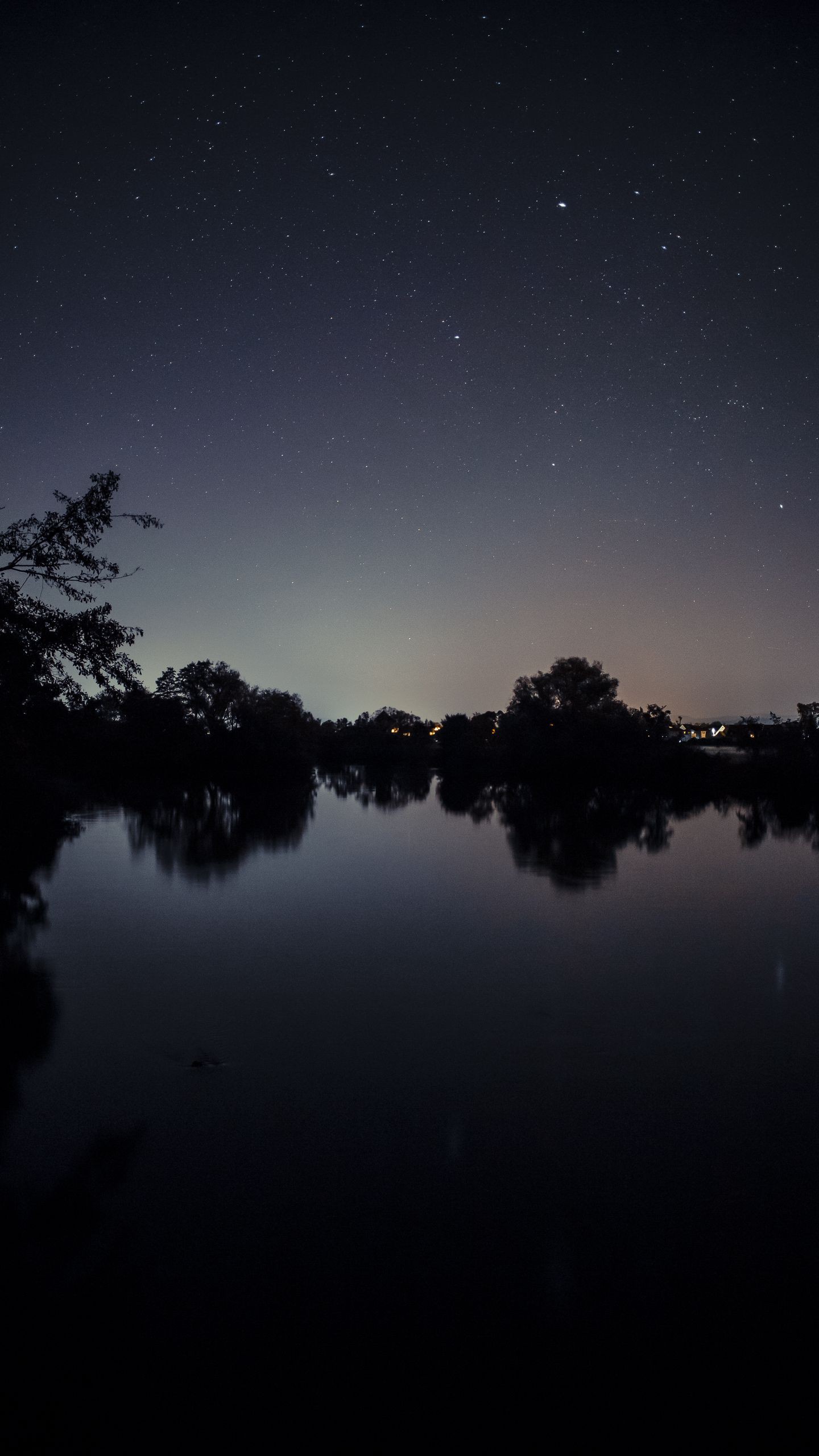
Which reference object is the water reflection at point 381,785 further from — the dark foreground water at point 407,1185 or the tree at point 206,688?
the dark foreground water at point 407,1185

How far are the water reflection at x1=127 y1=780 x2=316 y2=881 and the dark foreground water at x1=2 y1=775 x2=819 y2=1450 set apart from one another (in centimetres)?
696

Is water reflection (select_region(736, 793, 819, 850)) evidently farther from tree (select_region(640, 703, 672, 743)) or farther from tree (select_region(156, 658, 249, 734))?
tree (select_region(156, 658, 249, 734))

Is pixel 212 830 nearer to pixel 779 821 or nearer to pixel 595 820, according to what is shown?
pixel 595 820

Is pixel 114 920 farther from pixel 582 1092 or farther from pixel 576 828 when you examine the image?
pixel 576 828

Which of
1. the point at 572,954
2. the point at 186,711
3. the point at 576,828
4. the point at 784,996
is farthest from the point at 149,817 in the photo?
the point at 186,711

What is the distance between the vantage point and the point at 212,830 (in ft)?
81.4

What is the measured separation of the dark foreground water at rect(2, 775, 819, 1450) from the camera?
10.3 ft

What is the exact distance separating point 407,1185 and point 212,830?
21281 millimetres

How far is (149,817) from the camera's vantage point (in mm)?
28109

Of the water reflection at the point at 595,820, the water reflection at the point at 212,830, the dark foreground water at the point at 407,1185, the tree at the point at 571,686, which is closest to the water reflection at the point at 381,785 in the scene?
the water reflection at the point at 595,820

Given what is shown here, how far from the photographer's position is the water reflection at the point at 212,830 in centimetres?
1809

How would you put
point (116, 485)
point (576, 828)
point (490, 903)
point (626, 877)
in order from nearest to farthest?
point (116, 485), point (490, 903), point (626, 877), point (576, 828)

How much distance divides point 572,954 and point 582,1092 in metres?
4.27

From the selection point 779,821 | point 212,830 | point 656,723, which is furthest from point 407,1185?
point 656,723
